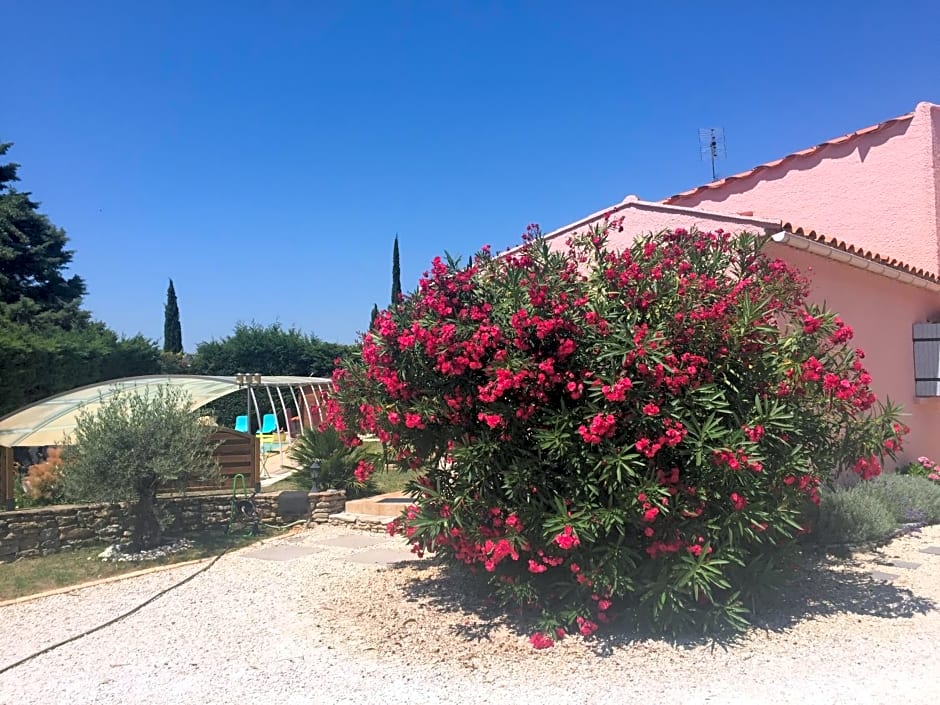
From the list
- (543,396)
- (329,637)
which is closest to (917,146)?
(543,396)

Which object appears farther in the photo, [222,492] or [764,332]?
[222,492]

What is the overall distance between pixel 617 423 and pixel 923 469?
8316 millimetres

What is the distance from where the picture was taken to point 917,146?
11.8m

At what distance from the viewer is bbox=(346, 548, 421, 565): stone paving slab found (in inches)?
328

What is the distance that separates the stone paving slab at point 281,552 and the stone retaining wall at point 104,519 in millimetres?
1317

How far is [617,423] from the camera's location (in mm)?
5125

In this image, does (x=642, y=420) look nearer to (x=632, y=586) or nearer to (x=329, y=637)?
(x=632, y=586)

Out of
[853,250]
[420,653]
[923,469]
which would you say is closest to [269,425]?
[923,469]

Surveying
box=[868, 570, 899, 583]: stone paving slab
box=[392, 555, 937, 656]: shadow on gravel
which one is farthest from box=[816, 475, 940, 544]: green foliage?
box=[868, 570, 899, 583]: stone paving slab

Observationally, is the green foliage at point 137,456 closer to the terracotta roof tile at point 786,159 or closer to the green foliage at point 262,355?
the terracotta roof tile at point 786,159

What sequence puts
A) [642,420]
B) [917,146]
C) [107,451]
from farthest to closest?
[917,146] < [107,451] < [642,420]

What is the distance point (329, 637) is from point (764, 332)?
13.6 feet

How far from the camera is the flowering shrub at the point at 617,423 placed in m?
5.01

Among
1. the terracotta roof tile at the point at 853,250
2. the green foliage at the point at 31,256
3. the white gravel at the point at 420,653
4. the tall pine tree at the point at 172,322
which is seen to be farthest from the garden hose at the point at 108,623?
the tall pine tree at the point at 172,322
